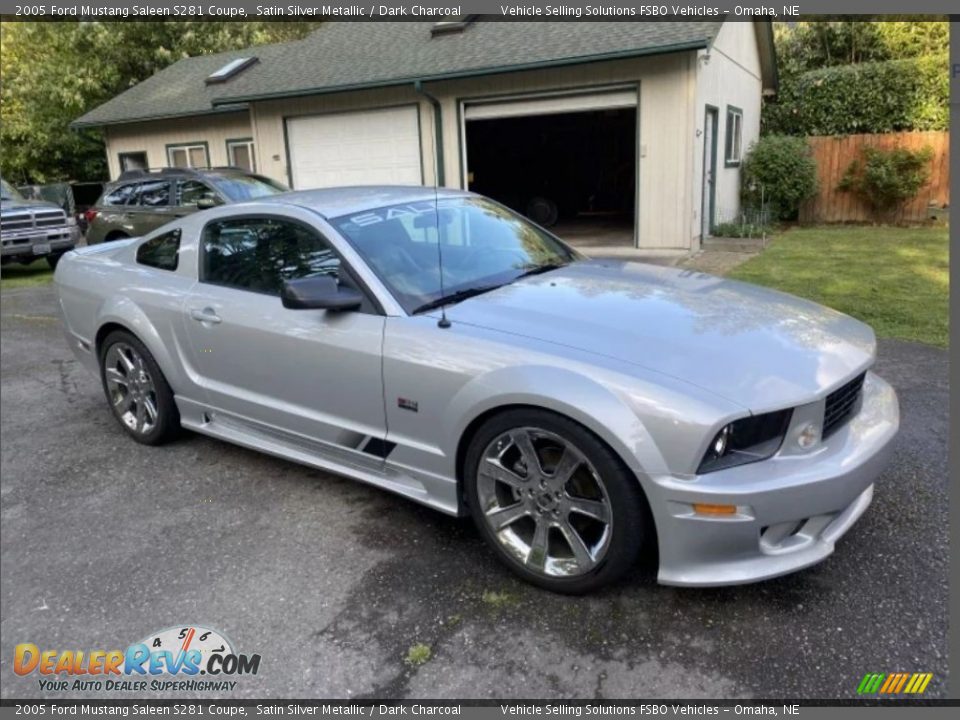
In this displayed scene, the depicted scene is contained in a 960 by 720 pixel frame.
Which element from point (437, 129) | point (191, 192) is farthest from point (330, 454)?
point (437, 129)

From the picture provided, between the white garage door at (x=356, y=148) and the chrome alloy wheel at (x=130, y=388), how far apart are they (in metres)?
10.1

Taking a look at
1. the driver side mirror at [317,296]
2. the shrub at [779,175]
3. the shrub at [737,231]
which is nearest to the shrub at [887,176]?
the shrub at [779,175]

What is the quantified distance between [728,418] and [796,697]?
0.90 metres

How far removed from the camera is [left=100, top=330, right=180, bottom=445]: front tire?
174 inches

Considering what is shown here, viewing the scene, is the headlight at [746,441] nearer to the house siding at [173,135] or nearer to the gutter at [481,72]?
the gutter at [481,72]

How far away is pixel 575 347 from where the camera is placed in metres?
2.83

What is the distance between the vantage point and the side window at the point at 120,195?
37.4 feet

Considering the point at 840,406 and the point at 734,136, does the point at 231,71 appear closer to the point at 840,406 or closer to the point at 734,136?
the point at 734,136

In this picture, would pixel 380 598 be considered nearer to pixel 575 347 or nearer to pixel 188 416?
pixel 575 347

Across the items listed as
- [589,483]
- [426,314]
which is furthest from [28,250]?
[589,483]

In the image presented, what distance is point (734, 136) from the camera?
14.9m

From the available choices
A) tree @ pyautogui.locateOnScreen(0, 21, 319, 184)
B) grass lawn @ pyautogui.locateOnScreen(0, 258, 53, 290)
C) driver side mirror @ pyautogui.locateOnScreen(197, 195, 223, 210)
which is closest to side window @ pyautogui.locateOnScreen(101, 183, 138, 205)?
driver side mirror @ pyautogui.locateOnScreen(197, 195, 223, 210)

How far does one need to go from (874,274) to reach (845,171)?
24.6ft

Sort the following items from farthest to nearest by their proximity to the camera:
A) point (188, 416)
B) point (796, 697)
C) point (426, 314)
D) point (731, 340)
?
1. point (188, 416)
2. point (426, 314)
3. point (731, 340)
4. point (796, 697)
